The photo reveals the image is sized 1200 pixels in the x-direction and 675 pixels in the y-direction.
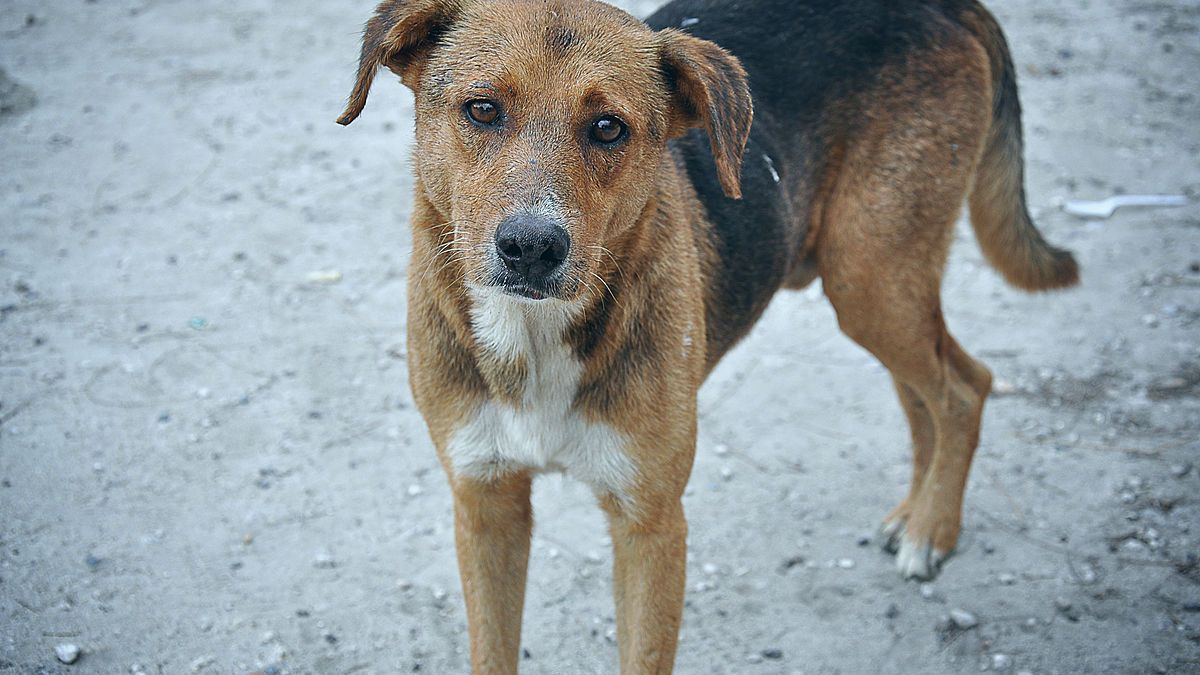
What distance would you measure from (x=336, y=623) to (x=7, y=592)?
3.88 ft

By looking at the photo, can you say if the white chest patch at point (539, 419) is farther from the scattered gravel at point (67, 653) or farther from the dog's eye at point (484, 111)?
the scattered gravel at point (67, 653)

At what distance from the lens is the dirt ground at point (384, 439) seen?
12.3 ft

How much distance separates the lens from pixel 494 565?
10.3ft

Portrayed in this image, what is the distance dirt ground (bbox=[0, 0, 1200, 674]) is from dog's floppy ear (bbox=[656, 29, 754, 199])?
→ 1922mm

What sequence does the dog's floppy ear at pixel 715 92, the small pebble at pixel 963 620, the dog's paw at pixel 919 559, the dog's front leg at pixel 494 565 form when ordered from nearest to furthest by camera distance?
1. the dog's floppy ear at pixel 715 92
2. the dog's front leg at pixel 494 565
3. the small pebble at pixel 963 620
4. the dog's paw at pixel 919 559

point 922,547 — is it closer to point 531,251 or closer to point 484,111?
point 531,251

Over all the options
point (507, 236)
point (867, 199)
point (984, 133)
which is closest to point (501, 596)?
point (507, 236)

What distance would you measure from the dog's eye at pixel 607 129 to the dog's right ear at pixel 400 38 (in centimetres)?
54

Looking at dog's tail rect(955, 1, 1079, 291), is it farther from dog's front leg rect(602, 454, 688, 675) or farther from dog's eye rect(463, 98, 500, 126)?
dog's eye rect(463, 98, 500, 126)

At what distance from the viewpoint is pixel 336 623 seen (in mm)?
3746

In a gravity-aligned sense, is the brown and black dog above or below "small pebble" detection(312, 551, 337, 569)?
above

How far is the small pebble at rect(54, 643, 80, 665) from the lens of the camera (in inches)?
135

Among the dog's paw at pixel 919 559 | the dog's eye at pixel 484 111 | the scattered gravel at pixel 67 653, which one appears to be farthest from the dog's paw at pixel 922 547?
the scattered gravel at pixel 67 653

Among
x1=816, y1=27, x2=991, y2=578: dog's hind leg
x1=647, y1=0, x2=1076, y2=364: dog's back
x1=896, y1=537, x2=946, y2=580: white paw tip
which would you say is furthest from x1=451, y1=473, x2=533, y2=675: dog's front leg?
x1=896, y1=537, x2=946, y2=580: white paw tip
